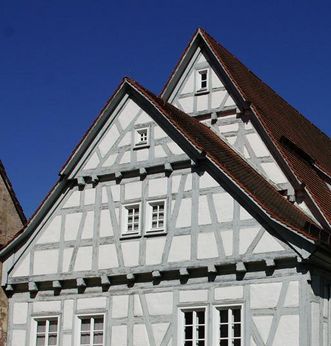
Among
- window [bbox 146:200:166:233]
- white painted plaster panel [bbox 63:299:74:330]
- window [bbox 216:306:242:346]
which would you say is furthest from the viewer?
white painted plaster panel [bbox 63:299:74:330]

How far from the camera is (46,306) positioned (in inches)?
926

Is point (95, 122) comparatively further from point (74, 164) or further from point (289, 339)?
point (289, 339)

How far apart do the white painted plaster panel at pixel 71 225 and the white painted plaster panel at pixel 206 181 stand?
3921mm

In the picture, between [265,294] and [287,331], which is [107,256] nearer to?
[265,294]

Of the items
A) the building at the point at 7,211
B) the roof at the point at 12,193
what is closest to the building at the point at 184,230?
the building at the point at 7,211

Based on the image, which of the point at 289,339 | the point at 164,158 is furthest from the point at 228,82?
the point at 289,339

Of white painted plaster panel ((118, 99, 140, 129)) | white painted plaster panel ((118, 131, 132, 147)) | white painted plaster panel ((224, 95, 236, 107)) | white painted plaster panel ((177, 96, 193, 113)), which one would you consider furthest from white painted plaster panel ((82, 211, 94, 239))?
white painted plaster panel ((224, 95, 236, 107))

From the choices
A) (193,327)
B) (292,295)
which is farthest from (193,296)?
(292,295)

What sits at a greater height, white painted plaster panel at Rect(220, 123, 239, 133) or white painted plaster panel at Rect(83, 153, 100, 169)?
white painted plaster panel at Rect(220, 123, 239, 133)

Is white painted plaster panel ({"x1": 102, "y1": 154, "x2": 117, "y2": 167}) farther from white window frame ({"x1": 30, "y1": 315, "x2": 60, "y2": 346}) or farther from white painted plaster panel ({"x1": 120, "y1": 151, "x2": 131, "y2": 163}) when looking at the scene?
white window frame ({"x1": 30, "y1": 315, "x2": 60, "y2": 346})

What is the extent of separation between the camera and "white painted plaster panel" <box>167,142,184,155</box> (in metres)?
22.3

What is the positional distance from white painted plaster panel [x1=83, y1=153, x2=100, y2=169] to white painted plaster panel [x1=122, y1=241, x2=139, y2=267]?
A: 2.59 meters

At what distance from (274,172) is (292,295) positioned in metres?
4.42

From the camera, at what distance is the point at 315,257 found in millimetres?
19562
